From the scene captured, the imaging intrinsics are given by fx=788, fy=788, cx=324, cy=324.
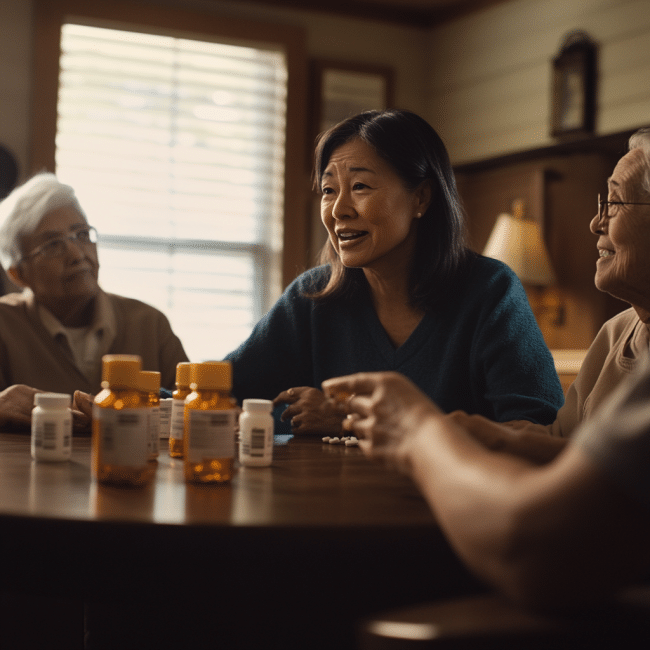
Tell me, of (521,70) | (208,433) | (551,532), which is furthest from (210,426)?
(521,70)

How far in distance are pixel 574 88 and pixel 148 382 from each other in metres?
3.50

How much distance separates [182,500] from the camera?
36.6 inches

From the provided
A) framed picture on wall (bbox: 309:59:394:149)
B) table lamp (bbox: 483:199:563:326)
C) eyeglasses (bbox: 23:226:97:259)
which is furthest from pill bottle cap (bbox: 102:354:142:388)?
framed picture on wall (bbox: 309:59:394:149)

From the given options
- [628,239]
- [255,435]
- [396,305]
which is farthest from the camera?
[396,305]

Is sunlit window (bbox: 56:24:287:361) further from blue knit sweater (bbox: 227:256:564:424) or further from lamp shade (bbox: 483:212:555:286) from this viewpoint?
blue knit sweater (bbox: 227:256:564:424)

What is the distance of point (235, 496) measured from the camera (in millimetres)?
967

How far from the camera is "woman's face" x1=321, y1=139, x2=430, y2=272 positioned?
1.98 metres

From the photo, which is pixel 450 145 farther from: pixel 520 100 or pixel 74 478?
pixel 74 478

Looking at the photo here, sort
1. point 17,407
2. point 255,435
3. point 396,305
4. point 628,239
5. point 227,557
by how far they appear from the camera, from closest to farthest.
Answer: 1. point 227,557
2. point 255,435
3. point 628,239
4. point 17,407
5. point 396,305

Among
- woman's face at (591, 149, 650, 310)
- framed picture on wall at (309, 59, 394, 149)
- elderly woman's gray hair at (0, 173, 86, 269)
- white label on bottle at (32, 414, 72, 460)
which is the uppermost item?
framed picture on wall at (309, 59, 394, 149)

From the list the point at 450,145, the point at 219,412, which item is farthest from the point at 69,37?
the point at 219,412

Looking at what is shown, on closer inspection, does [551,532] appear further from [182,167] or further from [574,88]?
[182,167]

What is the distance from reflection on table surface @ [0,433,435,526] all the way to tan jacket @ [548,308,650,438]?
0.52 meters

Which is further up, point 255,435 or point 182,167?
point 182,167
